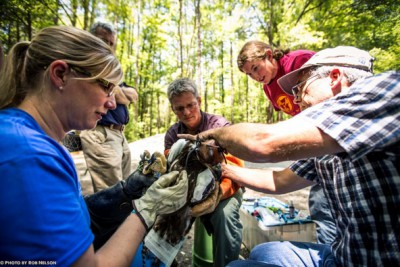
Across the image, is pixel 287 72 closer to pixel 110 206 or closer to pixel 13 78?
pixel 110 206

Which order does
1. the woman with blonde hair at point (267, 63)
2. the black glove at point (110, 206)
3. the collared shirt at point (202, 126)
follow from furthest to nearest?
the woman with blonde hair at point (267, 63), the collared shirt at point (202, 126), the black glove at point (110, 206)

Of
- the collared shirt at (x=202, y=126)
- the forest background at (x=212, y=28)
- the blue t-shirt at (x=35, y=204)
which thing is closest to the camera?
the blue t-shirt at (x=35, y=204)

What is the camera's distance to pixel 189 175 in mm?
1487

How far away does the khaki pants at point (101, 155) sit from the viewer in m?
3.08

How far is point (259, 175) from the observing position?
2014 mm

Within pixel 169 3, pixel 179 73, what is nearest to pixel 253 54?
pixel 179 73

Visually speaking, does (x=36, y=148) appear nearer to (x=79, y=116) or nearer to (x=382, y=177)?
(x=79, y=116)

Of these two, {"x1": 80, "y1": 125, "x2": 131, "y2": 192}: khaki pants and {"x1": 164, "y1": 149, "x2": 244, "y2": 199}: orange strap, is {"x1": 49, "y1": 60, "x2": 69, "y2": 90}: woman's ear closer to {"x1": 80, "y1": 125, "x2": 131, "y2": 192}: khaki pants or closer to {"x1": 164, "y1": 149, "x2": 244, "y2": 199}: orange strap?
{"x1": 164, "y1": 149, "x2": 244, "y2": 199}: orange strap

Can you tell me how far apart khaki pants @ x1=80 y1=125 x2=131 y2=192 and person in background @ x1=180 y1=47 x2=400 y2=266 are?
218 centimetres

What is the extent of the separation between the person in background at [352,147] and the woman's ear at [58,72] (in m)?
0.77

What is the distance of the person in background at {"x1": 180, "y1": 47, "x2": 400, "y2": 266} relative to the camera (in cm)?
92

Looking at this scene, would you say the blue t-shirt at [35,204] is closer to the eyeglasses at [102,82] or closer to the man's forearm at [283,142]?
the eyeglasses at [102,82]

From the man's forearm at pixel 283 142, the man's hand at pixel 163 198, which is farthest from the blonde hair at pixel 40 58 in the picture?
the man's forearm at pixel 283 142

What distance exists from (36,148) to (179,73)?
58.2ft
